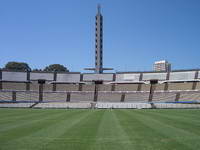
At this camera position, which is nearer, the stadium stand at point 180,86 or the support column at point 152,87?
the support column at point 152,87

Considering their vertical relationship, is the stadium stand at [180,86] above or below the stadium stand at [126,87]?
above

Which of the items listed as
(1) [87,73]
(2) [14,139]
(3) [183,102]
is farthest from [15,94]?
(2) [14,139]

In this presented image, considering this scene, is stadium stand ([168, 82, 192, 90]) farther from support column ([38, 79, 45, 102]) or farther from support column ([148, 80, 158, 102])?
support column ([38, 79, 45, 102])

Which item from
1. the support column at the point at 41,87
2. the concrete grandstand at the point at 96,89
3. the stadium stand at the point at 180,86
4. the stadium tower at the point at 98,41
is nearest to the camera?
the concrete grandstand at the point at 96,89

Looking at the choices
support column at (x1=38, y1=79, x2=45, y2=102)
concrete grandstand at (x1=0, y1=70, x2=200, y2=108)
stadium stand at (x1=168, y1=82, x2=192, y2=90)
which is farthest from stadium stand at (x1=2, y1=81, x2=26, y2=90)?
stadium stand at (x1=168, y1=82, x2=192, y2=90)

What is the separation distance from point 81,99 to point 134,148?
177 ft

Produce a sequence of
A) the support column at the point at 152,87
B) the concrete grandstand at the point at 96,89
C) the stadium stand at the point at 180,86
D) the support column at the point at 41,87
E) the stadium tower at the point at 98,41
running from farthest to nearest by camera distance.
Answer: the stadium tower at the point at 98,41
the support column at the point at 41,87
the stadium stand at the point at 180,86
the support column at the point at 152,87
the concrete grandstand at the point at 96,89

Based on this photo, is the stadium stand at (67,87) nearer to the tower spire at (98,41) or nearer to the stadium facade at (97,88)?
the stadium facade at (97,88)

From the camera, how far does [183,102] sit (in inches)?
1993

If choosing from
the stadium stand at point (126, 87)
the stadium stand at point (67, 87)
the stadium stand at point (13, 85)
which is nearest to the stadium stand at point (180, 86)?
the stadium stand at point (126, 87)

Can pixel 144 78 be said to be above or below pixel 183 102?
above

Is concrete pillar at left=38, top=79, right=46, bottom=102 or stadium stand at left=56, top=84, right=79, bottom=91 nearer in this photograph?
concrete pillar at left=38, top=79, right=46, bottom=102

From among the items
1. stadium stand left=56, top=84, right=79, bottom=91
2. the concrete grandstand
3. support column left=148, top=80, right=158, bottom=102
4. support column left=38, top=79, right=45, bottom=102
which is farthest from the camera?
stadium stand left=56, top=84, right=79, bottom=91

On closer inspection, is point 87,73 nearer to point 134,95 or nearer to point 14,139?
point 134,95
